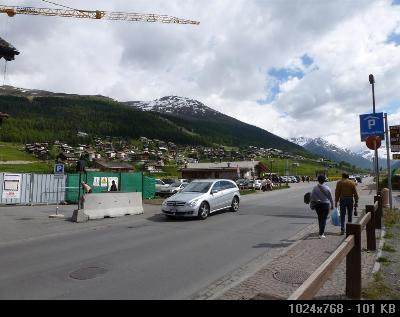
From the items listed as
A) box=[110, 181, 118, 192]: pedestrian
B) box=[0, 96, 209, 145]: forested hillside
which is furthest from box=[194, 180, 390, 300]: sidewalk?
box=[0, 96, 209, 145]: forested hillside

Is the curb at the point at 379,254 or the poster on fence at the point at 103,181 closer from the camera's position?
the curb at the point at 379,254

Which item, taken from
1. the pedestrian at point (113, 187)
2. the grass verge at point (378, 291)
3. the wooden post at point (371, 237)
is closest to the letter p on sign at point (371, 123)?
the wooden post at point (371, 237)

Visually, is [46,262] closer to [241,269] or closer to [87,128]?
[241,269]

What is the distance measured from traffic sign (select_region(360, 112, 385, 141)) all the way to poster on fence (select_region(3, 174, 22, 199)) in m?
19.3

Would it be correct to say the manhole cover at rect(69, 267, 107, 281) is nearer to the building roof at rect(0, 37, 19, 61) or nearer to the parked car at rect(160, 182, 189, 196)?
the building roof at rect(0, 37, 19, 61)

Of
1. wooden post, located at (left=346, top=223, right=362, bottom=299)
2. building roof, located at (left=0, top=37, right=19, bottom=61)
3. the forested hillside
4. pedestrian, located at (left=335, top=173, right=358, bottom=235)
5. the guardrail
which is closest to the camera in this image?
the guardrail

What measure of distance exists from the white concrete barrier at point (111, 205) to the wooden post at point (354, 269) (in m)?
12.1

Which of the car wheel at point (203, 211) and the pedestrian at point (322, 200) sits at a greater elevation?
the pedestrian at point (322, 200)

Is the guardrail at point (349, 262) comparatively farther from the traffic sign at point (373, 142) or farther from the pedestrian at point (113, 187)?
the pedestrian at point (113, 187)

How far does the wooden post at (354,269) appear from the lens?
17.9 ft

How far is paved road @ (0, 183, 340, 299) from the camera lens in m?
6.31

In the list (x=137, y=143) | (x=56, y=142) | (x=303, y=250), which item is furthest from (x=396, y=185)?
(x=137, y=143)

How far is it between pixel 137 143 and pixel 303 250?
174m

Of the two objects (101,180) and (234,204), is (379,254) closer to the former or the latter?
(234,204)
